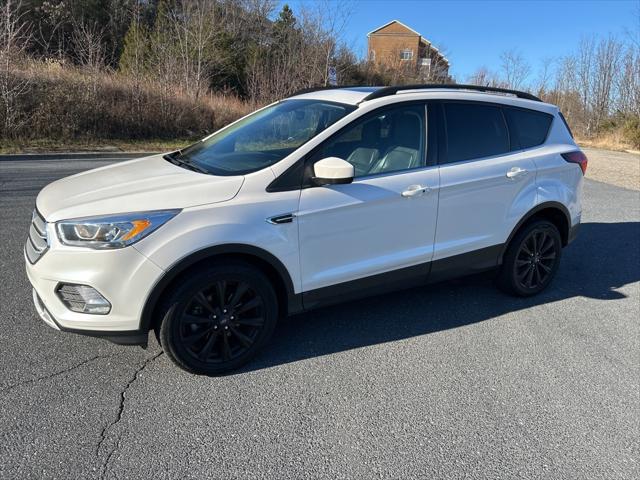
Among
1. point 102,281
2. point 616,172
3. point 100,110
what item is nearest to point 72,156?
point 100,110

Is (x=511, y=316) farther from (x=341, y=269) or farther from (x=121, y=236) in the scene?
(x=121, y=236)

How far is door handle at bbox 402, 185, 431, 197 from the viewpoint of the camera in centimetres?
365

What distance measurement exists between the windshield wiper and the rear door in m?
1.85

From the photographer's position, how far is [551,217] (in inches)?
188

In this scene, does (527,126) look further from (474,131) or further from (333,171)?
A: (333,171)

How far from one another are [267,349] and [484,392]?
1.52m

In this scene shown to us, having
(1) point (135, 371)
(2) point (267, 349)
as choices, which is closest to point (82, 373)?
(1) point (135, 371)

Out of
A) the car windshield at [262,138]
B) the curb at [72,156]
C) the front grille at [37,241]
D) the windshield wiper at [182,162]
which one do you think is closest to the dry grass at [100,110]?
the curb at [72,156]

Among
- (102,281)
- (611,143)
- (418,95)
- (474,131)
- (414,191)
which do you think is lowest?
(611,143)

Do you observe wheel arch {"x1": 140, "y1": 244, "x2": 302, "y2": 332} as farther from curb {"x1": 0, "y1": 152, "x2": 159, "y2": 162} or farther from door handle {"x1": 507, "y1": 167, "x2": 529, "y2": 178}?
curb {"x1": 0, "y1": 152, "x2": 159, "y2": 162}

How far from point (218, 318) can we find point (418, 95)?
7.59ft

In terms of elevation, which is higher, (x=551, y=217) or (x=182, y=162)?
(x=182, y=162)

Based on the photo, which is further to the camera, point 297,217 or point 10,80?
point 10,80

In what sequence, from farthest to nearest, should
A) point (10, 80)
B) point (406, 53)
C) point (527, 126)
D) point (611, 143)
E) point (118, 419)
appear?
point (406, 53)
point (611, 143)
point (10, 80)
point (527, 126)
point (118, 419)
